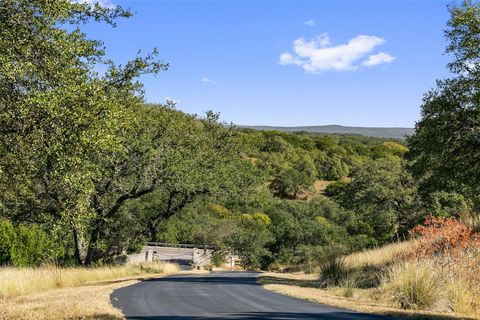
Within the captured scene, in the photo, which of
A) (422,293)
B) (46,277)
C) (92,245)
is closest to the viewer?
(422,293)

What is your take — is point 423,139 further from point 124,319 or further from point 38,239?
point 38,239

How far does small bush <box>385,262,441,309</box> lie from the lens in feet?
43.9

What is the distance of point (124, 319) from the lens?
33.0 feet

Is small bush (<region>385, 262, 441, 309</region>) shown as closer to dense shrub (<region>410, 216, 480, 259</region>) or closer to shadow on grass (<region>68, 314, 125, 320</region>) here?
dense shrub (<region>410, 216, 480, 259</region>)

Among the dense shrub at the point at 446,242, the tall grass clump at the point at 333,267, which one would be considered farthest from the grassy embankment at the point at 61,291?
the dense shrub at the point at 446,242

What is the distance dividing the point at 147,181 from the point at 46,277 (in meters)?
6.54

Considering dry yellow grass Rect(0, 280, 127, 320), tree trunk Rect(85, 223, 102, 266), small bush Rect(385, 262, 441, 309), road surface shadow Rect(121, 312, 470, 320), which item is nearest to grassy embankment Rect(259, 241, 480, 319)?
small bush Rect(385, 262, 441, 309)

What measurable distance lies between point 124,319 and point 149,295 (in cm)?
468

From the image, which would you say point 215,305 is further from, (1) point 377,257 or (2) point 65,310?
(1) point 377,257

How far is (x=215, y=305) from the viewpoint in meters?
12.7


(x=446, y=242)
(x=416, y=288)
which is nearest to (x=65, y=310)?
(x=416, y=288)

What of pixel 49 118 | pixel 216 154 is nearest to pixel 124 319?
pixel 49 118

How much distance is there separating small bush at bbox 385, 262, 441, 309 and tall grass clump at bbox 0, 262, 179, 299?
11.7 metres

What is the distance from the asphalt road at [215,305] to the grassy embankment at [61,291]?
2.19 feet
